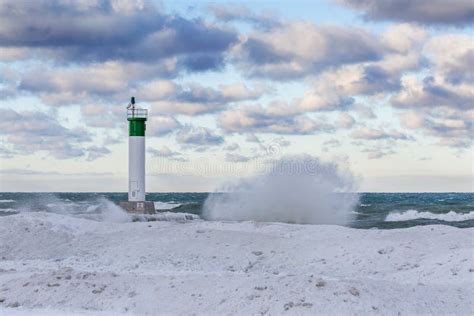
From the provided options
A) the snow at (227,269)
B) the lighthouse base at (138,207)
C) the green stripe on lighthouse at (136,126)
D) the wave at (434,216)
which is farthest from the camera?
the wave at (434,216)

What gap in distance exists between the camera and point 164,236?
2422 cm

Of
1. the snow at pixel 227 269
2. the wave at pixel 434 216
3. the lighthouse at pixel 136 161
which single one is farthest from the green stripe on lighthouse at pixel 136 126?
the wave at pixel 434 216

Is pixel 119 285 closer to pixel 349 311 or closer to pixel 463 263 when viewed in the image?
pixel 349 311

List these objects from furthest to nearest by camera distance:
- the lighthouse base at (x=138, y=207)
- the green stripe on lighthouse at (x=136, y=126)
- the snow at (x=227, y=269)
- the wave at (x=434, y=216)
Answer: the wave at (x=434, y=216), the green stripe on lighthouse at (x=136, y=126), the lighthouse base at (x=138, y=207), the snow at (x=227, y=269)

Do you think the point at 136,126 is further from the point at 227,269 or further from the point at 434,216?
the point at 434,216

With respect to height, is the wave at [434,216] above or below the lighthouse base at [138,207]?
below

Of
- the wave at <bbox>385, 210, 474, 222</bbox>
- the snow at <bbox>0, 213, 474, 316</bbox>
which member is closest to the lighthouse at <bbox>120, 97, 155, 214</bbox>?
the snow at <bbox>0, 213, 474, 316</bbox>

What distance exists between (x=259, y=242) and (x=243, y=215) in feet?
65.4

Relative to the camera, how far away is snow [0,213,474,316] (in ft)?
46.4

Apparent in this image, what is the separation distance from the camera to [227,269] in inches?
771

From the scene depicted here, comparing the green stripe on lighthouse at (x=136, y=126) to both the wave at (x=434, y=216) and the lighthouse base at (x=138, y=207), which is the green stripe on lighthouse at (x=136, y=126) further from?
the wave at (x=434, y=216)

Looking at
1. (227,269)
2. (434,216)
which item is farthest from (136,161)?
(434,216)

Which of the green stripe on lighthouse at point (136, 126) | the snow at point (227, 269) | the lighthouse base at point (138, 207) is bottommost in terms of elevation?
the snow at point (227, 269)

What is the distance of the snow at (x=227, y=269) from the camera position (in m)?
14.2
